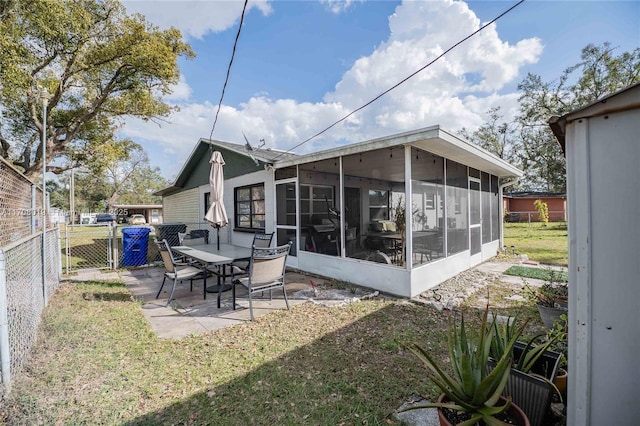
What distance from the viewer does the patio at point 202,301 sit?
156 inches

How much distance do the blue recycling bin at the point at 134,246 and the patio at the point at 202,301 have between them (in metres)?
1.29

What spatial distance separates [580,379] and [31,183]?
6327 millimetres

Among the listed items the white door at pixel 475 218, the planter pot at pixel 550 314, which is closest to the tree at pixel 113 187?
the white door at pixel 475 218

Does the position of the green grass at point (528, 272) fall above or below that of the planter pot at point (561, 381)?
below

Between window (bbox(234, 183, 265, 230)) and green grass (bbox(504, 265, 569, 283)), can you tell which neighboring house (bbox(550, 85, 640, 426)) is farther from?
window (bbox(234, 183, 265, 230))

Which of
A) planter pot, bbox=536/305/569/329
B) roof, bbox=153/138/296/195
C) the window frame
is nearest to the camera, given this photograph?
planter pot, bbox=536/305/569/329

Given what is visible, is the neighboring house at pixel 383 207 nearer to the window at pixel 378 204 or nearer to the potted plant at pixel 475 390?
the window at pixel 378 204

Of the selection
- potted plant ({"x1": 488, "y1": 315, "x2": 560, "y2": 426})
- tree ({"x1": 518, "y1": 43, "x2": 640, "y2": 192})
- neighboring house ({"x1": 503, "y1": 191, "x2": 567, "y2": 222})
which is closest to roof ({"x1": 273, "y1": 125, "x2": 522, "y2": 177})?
potted plant ({"x1": 488, "y1": 315, "x2": 560, "y2": 426})

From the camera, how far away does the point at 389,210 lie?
20.0 feet

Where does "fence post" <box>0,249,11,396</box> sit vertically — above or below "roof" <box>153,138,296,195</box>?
below

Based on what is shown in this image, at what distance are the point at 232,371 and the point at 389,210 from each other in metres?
4.38

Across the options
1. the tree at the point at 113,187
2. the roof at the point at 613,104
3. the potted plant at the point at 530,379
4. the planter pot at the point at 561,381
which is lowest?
the planter pot at the point at 561,381

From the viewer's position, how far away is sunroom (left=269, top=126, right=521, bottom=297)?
4.98m

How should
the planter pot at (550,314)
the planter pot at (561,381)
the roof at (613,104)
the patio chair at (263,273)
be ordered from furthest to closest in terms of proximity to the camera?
the patio chair at (263,273) → the planter pot at (550,314) → the planter pot at (561,381) → the roof at (613,104)
